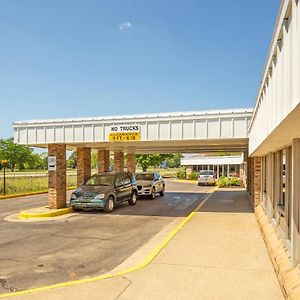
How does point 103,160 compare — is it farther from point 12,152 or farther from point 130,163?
point 12,152

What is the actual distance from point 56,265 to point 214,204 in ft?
40.3

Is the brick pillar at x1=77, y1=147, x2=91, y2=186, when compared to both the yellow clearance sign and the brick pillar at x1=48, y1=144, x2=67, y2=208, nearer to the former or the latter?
the brick pillar at x1=48, y1=144, x2=67, y2=208

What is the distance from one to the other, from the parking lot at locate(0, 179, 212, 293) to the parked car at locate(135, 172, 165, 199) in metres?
6.05

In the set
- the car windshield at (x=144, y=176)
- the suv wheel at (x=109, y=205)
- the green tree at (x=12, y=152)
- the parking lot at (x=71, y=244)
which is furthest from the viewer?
the green tree at (x=12, y=152)

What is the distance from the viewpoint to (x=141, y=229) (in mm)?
12344

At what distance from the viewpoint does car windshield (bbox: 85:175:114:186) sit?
1758 centimetres

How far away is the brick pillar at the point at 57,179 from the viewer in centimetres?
1692

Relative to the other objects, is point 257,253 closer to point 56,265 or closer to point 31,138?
point 56,265

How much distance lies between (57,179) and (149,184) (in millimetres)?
7352

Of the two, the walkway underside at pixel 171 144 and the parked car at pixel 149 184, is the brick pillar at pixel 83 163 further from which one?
the parked car at pixel 149 184

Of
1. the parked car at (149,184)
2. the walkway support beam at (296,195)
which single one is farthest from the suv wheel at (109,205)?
the walkway support beam at (296,195)

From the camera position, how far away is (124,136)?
616 inches

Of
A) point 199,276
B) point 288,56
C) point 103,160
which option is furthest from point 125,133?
point 288,56

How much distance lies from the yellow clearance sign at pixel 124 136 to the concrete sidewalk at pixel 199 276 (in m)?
5.90
